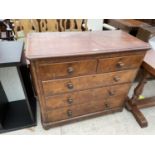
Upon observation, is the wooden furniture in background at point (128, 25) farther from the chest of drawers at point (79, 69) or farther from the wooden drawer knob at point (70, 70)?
the wooden drawer knob at point (70, 70)

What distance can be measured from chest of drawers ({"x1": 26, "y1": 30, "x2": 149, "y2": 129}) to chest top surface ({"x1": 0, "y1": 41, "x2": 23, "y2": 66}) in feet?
0.48

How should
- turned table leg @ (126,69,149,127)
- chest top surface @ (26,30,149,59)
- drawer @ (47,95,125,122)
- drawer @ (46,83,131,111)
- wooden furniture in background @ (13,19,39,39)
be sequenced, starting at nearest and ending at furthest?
chest top surface @ (26,30,149,59) → drawer @ (46,83,131,111) → drawer @ (47,95,125,122) → turned table leg @ (126,69,149,127) → wooden furniture in background @ (13,19,39,39)

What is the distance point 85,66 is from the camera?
1.16 meters

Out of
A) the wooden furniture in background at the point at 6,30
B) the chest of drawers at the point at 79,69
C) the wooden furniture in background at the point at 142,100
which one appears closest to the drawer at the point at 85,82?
the chest of drawers at the point at 79,69

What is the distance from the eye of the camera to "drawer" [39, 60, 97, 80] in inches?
42.1

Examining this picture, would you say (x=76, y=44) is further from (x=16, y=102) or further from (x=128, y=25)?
(x=16, y=102)

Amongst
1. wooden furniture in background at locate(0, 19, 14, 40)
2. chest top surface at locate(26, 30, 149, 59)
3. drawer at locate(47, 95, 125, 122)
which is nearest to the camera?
chest top surface at locate(26, 30, 149, 59)

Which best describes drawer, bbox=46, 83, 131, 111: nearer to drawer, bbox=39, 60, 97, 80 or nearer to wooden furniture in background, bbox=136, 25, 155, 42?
drawer, bbox=39, 60, 97, 80

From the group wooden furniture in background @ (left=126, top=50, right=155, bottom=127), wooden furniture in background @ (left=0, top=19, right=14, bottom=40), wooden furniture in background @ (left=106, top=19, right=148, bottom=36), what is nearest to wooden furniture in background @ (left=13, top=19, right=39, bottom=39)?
wooden furniture in background @ (left=0, top=19, right=14, bottom=40)
